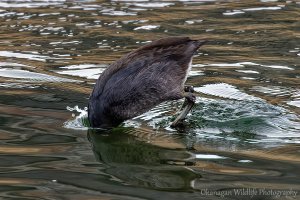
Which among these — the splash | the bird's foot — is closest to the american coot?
the bird's foot

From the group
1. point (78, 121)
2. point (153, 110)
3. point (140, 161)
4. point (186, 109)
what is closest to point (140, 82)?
point (186, 109)

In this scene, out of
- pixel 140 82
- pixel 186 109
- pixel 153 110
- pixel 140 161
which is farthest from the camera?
pixel 153 110

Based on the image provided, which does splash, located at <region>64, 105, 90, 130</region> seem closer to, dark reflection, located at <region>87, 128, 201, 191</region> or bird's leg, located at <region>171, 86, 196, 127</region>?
dark reflection, located at <region>87, 128, 201, 191</region>

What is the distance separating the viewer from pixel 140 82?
7160 millimetres

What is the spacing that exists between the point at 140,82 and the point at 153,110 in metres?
0.90

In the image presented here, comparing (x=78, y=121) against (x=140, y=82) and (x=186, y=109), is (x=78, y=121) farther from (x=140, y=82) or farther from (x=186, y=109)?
(x=186, y=109)

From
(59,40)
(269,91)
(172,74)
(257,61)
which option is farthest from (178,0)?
(172,74)

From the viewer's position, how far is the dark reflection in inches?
222

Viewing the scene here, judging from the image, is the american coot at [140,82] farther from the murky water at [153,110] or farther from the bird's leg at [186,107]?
the murky water at [153,110]

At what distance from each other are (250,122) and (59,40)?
4812mm

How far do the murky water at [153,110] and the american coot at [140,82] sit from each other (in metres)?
0.20

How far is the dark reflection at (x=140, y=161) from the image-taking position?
5.65m

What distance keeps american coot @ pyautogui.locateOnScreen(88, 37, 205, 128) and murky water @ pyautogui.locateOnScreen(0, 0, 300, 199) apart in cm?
20

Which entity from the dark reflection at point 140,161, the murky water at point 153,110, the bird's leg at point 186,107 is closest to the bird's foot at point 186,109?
the bird's leg at point 186,107
